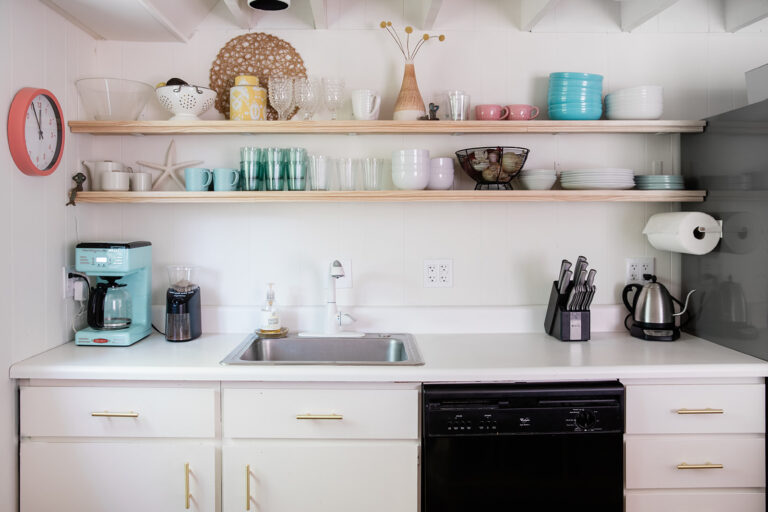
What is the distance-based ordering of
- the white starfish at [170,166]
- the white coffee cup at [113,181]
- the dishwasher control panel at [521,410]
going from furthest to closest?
1. the white starfish at [170,166]
2. the white coffee cup at [113,181]
3. the dishwasher control panel at [521,410]

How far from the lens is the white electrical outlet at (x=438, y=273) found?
230cm

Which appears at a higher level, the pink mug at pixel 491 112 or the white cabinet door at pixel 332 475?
the pink mug at pixel 491 112

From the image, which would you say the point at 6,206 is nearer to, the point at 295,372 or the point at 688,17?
the point at 295,372

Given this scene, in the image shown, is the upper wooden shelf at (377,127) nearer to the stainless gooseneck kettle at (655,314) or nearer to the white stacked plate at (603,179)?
the white stacked plate at (603,179)

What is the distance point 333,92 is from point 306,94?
0.34 feet

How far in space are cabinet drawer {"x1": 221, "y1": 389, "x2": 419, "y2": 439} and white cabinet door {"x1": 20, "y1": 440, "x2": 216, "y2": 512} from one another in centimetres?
15

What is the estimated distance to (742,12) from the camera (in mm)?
2207

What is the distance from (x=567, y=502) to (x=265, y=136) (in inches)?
67.9

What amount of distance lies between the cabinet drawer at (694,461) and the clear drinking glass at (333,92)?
5.14 feet

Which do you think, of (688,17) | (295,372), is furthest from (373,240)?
(688,17)

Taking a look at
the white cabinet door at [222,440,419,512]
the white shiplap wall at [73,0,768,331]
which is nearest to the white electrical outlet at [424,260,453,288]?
the white shiplap wall at [73,0,768,331]

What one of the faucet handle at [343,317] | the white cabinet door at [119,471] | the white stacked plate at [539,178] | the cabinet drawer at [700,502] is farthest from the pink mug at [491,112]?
the white cabinet door at [119,471]

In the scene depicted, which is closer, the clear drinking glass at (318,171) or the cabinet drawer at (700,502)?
the cabinet drawer at (700,502)

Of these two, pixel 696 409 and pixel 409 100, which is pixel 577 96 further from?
pixel 696 409
